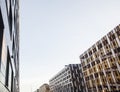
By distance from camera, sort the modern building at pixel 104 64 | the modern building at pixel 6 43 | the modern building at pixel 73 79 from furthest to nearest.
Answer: the modern building at pixel 73 79, the modern building at pixel 104 64, the modern building at pixel 6 43

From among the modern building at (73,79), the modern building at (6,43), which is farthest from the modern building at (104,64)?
the modern building at (6,43)

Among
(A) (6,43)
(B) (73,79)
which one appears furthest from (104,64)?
(A) (6,43)

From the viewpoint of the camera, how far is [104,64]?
5388cm

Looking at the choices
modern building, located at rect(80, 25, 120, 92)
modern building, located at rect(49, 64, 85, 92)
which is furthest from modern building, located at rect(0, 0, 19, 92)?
modern building, located at rect(49, 64, 85, 92)

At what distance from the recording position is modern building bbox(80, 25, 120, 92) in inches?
1834

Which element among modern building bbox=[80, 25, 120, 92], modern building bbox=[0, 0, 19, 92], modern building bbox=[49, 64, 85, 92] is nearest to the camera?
modern building bbox=[0, 0, 19, 92]

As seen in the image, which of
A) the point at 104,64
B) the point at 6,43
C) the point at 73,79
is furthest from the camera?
the point at 73,79

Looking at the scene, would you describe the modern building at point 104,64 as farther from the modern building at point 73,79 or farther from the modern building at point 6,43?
the modern building at point 6,43

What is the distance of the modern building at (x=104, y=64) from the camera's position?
4659 cm

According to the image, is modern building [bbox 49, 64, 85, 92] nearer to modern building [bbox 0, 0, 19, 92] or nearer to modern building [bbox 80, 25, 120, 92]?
modern building [bbox 80, 25, 120, 92]

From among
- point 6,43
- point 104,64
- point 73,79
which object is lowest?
point 6,43

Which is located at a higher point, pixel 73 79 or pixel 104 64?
pixel 73 79

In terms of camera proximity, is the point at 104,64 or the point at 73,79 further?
the point at 73,79

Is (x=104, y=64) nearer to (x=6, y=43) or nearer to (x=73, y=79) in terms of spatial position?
(x=73, y=79)
